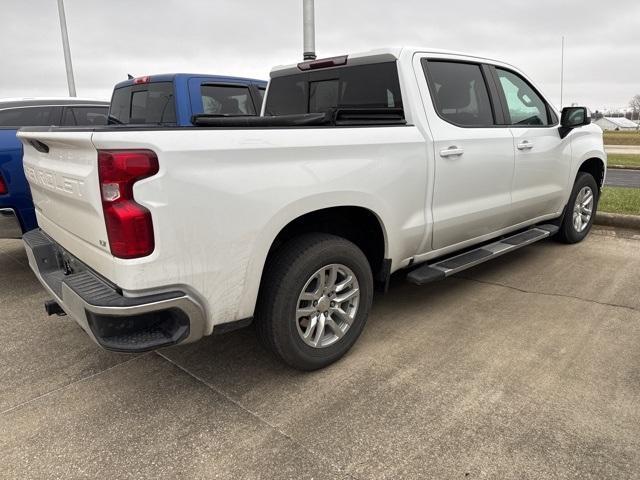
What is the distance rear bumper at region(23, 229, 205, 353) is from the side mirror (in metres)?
3.91

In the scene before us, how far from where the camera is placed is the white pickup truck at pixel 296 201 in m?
2.21

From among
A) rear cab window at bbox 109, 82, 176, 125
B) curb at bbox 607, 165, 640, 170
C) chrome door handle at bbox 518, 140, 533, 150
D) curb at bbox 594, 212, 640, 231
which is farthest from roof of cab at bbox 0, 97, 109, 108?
curb at bbox 607, 165, 640, 170

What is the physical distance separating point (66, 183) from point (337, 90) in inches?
82.5

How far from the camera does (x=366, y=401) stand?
8.85ft

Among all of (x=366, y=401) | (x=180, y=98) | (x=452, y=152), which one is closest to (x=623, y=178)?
(x=452, y=152)

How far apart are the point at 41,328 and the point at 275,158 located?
2.53m

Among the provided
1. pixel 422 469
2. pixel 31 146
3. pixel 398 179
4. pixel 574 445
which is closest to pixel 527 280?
pixel 398 179

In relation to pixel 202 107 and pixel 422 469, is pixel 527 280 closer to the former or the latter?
pixel 422 469

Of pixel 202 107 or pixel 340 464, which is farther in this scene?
pixel 202 107

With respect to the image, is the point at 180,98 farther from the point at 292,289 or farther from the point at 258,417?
the point at 258,417

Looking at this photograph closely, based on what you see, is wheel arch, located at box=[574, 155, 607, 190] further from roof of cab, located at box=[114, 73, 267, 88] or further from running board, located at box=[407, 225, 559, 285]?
roof of cab, located at box=[114, 73, 267, 88]

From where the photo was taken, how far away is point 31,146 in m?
3.05

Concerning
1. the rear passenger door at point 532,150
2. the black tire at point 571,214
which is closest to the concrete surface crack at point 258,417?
the rear passenger door at point 532,150

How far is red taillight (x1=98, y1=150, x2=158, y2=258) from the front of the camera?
2.12m
